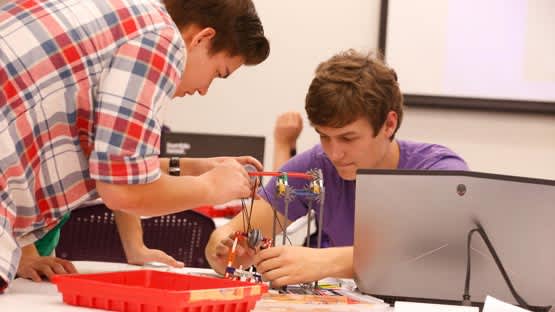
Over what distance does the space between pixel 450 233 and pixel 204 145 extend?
150 cm

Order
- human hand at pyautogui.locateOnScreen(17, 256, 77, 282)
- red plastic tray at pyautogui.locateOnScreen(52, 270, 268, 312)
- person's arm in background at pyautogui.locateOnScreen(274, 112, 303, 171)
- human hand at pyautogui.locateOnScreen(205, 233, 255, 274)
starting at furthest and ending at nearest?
person's arm in background at pyautogui.locateOnScreen(274, 112, 303, 171)
human hand at pyautogui.locateOnScreen(205, 233, 255, 274)
human hand at pyautogui.locateOnScreen(17, 256, 77, 282)
red plastic tray at pyautogui.locateOnScreen(52, 270, 268, 312)

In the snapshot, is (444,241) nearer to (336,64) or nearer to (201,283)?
(201,283)

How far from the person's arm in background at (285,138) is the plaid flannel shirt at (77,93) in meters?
1.69

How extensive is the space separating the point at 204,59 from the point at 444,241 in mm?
545

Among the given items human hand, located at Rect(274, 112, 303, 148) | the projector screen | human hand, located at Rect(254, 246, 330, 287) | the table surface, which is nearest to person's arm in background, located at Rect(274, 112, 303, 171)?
human hand, located at Rect(274, 112, 303, 148)

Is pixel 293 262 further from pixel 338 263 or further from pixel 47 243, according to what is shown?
pixel 47 243

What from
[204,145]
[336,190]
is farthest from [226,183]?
[204,145]

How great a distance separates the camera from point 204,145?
2.80m

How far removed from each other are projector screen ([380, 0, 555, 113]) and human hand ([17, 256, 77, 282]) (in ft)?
7.06

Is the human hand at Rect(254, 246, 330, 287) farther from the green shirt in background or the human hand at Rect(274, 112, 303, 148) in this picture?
the human hand at Rect(274, 112, 303, 148)

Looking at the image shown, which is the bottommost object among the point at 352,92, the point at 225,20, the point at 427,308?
the point at 427,308

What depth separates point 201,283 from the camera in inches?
51.9

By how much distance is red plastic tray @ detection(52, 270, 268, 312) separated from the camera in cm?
110

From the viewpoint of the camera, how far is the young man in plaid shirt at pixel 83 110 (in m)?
1.24
